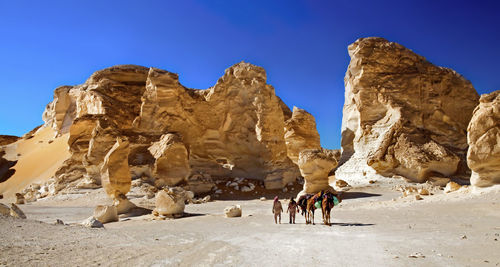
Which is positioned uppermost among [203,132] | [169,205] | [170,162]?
[203,132]

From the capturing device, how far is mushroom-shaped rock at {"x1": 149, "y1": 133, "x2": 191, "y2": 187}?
20.2m

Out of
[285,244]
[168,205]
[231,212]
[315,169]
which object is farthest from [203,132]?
[285,244]

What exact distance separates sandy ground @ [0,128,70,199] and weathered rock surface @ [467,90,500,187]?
30.3 m

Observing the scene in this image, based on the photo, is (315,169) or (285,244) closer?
(285,244)

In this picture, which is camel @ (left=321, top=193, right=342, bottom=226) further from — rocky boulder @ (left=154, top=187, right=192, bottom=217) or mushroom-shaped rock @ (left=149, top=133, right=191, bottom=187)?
mushroom-shaped rock @ (left=149, top=133, right=191, bottom=187)

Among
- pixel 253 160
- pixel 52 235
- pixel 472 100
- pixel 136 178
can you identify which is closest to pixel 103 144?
pixel 136 178

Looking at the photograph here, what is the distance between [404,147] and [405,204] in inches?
442

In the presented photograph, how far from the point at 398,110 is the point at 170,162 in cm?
1607

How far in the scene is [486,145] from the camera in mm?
11227

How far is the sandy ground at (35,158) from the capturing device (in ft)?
94.8

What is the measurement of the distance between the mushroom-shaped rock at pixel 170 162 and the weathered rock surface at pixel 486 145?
599 inches

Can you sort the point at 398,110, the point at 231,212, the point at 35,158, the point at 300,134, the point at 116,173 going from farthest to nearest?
1. the point at 35,158
2. the point at 300,134
3. the point at 398,110
4. the point at 116,173
5. the point at 231,212

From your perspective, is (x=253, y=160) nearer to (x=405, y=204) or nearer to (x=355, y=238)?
(x=405, y=204)

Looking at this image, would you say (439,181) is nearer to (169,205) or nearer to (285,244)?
(169,205)
